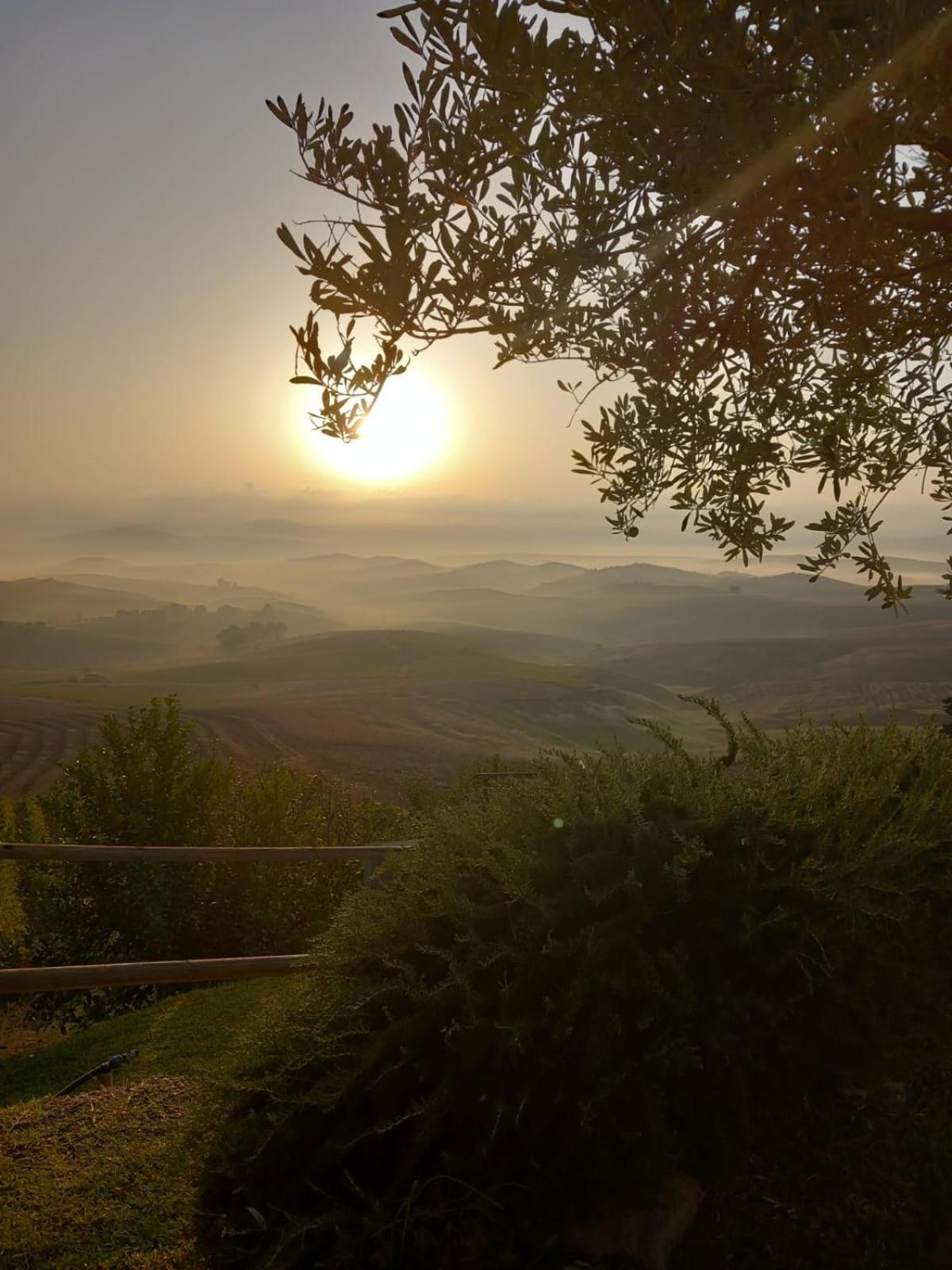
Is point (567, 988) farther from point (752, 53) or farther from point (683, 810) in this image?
point (752, 53)

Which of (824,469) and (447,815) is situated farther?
(824,469)

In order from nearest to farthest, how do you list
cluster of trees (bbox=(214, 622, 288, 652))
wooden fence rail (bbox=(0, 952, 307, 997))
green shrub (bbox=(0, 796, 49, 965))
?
wooden fence rail (bbox=(0, 952, 307, 997))
green shrub (bbox=(0, 796, 49, 965))
cluster of trees (bbox=(214, 622, 288, 652))

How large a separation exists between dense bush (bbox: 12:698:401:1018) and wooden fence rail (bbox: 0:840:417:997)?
2.20 m

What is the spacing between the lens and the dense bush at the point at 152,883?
8117mm

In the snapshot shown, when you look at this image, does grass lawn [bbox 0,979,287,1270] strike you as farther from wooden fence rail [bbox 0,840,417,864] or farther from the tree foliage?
the tree foliage

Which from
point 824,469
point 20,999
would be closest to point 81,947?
point 20,999

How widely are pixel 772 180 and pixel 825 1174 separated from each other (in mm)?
3947

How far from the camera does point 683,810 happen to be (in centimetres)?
365

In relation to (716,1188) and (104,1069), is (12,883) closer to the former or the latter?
(104,1069)

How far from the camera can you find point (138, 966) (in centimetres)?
489

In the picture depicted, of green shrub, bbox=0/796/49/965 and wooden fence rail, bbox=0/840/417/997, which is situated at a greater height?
wooden fence rail, bbox=0/840/417/997

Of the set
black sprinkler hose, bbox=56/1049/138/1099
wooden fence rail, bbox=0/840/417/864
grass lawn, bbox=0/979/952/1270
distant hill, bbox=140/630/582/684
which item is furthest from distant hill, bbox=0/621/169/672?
grass lawn, bbox=0/979/952/1270

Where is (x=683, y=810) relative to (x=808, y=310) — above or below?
below

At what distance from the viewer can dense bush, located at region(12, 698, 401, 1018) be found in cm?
812
